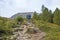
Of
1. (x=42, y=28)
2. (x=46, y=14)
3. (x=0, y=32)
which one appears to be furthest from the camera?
(x=46, y=14)

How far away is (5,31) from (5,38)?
142 centimetres

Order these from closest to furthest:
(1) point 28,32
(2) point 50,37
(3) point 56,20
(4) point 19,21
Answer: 1. (2) point 50,37
2. (1) point 28,32
3. (4) point 19,21
4. (3) point 56,20

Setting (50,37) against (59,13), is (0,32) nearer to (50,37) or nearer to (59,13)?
(50,37)

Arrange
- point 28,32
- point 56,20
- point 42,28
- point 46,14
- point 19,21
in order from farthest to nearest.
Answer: point 46,14 → point 56,20 → point 19,21 → point 42,28 → point 28,32

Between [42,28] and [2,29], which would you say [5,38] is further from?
[42,28]

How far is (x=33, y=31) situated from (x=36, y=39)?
7.34ft

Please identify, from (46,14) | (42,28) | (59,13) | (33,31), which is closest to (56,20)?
(59,13)

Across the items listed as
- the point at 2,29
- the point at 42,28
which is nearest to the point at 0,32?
the point at 2,29

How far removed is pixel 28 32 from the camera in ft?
41.5

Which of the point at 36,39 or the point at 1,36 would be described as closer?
the point at 1,36

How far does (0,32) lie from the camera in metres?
10.5

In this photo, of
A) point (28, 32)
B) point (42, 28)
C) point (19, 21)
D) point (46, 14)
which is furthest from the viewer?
point (46, 14)

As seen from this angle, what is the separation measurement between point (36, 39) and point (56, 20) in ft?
46.4

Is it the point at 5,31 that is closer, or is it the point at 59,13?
the point at 5,31
